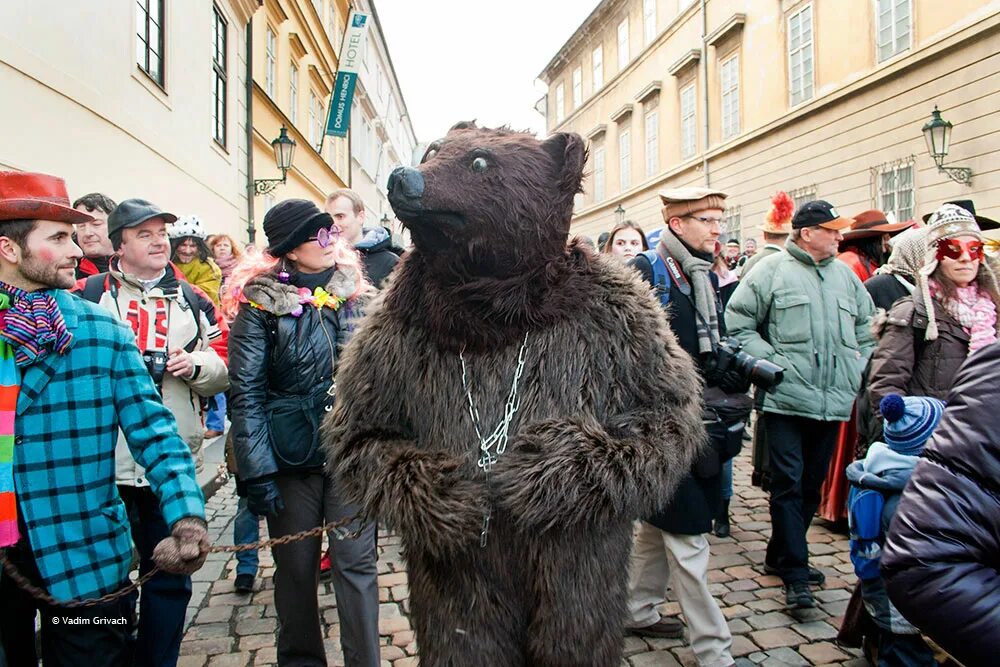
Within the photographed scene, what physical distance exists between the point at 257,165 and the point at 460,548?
15384 mm

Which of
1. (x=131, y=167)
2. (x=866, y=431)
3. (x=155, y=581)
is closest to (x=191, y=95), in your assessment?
(x=131, y=167)

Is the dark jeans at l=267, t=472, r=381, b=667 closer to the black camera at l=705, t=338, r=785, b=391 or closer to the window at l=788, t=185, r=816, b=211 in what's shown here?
the black camera at l=705, t=338, r=785, b=391

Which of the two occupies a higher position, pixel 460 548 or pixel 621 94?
pixel 621 94

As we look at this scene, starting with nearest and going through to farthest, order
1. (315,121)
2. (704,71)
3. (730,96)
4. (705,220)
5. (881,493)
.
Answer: (881,493) → (705,220) → (730,96) → (704,71) → (315,121)

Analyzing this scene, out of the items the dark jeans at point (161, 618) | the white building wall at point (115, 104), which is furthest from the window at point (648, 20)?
the dark jeans at point (161, 618)

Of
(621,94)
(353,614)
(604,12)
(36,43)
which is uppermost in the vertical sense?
(604,12)

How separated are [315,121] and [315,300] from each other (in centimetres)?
2000

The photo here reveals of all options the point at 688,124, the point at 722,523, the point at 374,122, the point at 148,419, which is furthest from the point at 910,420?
the point at 374,122

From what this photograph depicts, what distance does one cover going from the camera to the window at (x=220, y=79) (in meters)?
12.9

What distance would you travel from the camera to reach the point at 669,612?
4.05 meters

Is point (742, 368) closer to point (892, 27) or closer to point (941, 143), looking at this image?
point (941, 143)

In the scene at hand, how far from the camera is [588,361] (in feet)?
7.27

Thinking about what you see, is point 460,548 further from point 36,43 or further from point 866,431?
point 36,43

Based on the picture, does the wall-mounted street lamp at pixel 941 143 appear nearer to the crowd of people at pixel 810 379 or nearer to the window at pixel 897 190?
the window at pixel 897 190
